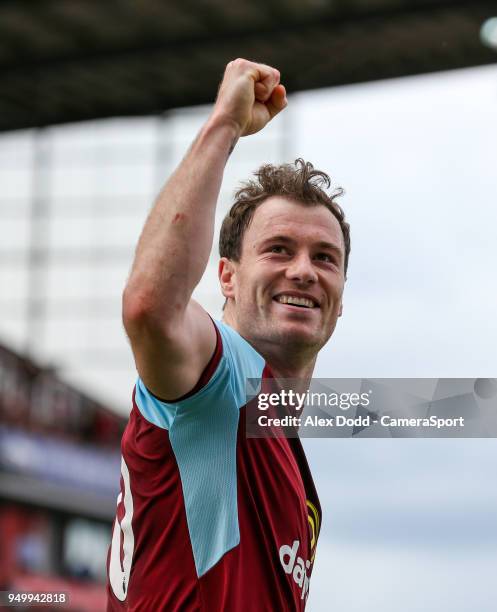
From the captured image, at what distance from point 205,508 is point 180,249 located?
412 mm

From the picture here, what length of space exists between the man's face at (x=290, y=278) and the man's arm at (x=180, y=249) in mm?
296

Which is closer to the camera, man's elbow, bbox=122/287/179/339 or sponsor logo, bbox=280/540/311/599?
man's elbow, bbox=122/287/179/339

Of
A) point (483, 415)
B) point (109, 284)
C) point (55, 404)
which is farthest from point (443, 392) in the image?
point (109, 284)

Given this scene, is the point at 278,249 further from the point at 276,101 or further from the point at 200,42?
the point at 200,42

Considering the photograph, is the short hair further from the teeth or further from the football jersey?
the football jersey

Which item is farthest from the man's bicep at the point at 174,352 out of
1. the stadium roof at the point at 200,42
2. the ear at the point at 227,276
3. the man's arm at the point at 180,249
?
the stadium roof at the point at 200,42

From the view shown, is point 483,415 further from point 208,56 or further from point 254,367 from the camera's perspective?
point 208,56

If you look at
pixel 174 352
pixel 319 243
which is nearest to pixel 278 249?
pixel 319 243


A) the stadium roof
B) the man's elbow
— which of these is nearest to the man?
the man's elbow

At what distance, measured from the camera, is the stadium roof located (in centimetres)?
1123

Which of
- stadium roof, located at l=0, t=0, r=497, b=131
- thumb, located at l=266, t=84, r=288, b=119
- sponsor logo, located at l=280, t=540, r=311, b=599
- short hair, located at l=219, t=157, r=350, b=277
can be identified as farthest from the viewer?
stadium roof, located at l=0, t=0, r=497, b=131

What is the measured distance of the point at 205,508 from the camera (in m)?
1.50

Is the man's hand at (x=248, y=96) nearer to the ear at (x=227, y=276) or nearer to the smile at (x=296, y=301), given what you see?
the smile at (x=296, y=301)

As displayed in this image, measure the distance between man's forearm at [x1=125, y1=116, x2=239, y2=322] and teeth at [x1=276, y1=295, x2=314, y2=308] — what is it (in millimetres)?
369
